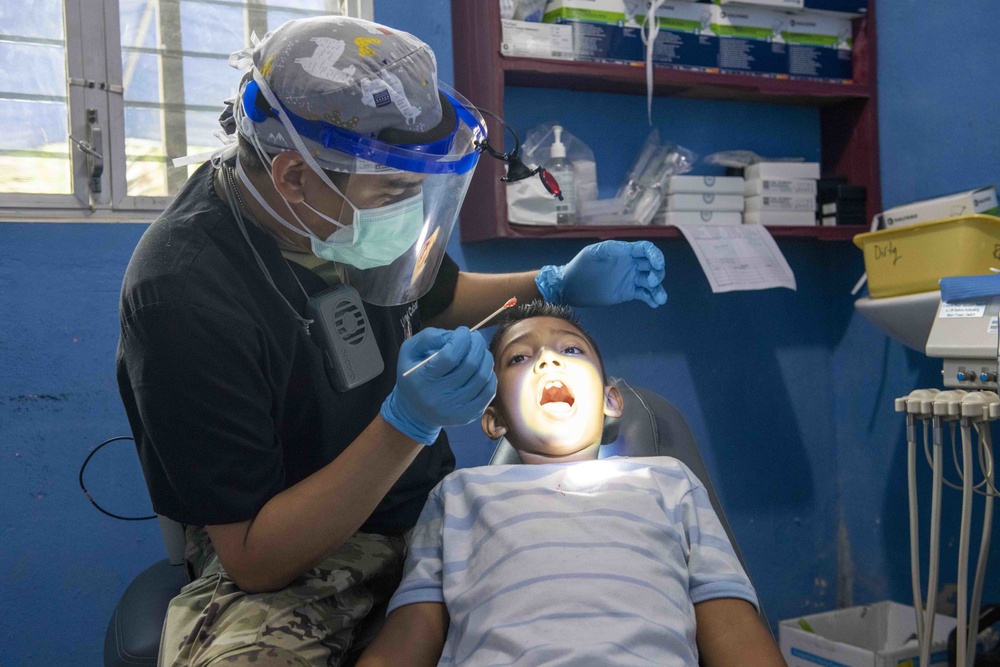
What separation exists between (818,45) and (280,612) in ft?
7.44

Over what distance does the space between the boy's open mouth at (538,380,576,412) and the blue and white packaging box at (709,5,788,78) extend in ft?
4.68

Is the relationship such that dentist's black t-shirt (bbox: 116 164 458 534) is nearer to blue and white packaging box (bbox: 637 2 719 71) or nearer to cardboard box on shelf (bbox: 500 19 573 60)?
cardboard box on shelf (bbox: 500 19 573 60)

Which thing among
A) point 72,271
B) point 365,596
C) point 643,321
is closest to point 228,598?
point 365,596

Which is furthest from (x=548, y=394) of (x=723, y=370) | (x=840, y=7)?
(x=840, y=7)

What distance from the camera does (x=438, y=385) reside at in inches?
44.3

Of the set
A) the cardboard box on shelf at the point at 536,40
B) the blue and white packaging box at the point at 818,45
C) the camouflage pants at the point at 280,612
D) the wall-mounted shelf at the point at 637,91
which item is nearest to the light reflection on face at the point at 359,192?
the camouflage pants at the point at 280,612

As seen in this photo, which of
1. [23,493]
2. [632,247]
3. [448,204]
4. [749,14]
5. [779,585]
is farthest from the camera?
[779,585]

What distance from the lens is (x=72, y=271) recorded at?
6.59ft

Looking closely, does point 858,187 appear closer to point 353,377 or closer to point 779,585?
point 779,585

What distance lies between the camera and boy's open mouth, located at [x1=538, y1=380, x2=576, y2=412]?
144 cm

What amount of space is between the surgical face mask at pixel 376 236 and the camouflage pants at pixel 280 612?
1.56ft

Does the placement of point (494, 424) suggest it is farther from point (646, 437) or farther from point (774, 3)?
point (774, 3)

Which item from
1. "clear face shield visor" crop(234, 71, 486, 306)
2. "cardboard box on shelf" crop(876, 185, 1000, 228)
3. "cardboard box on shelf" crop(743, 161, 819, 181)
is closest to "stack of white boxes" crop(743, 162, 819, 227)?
"cardboard box on shelf" crop(743, 161, 819, 181)

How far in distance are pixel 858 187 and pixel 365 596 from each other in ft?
6.52
